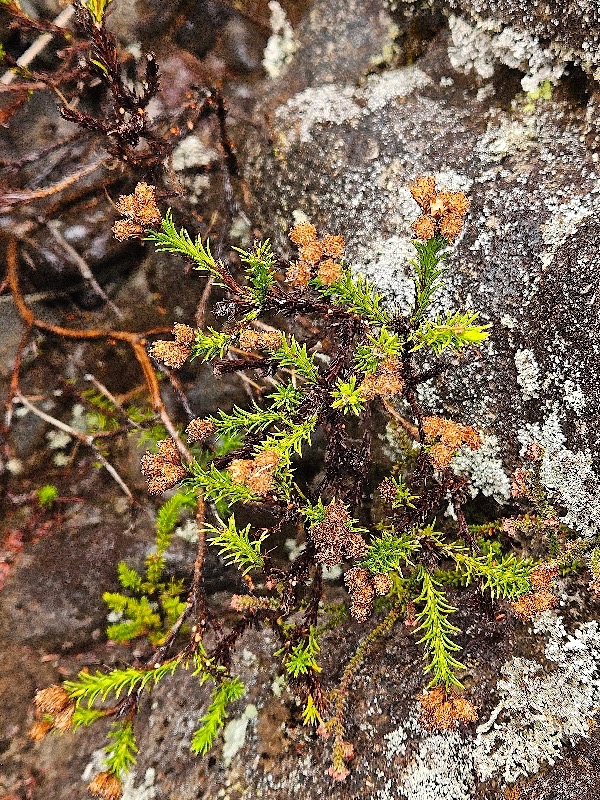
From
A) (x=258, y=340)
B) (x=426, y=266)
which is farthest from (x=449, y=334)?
(x=258, y=340)

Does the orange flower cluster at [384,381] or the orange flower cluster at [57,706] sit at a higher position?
the orange flower cluster at [384,381]

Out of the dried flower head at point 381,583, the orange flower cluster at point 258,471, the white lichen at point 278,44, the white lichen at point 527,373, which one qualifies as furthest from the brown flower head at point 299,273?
the white lichen at point 278,44

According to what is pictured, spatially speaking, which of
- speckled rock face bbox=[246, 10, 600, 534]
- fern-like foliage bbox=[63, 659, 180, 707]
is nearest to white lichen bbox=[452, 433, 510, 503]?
speckled rock face bbox=[246, 10, 600, 534]

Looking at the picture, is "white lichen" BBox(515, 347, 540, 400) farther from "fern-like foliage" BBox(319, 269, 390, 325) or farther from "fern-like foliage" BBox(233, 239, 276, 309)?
"fern-like foliage" BBox(233, 239, 276, 309)

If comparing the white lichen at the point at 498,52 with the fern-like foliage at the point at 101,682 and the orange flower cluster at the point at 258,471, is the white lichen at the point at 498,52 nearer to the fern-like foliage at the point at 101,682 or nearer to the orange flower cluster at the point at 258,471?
the orange flower cluster at the point at 258,471

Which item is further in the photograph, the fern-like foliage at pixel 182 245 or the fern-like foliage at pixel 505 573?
the fern-like foliage at pixel 505 573

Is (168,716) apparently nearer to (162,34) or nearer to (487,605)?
(487,605)

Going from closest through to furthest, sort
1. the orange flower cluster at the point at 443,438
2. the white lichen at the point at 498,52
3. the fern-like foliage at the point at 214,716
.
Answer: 1. the orange flower cluster at the point at 443,438
2. the fern-like foliage at the point at 214,716
3. the white lichen at the point at 498,52
